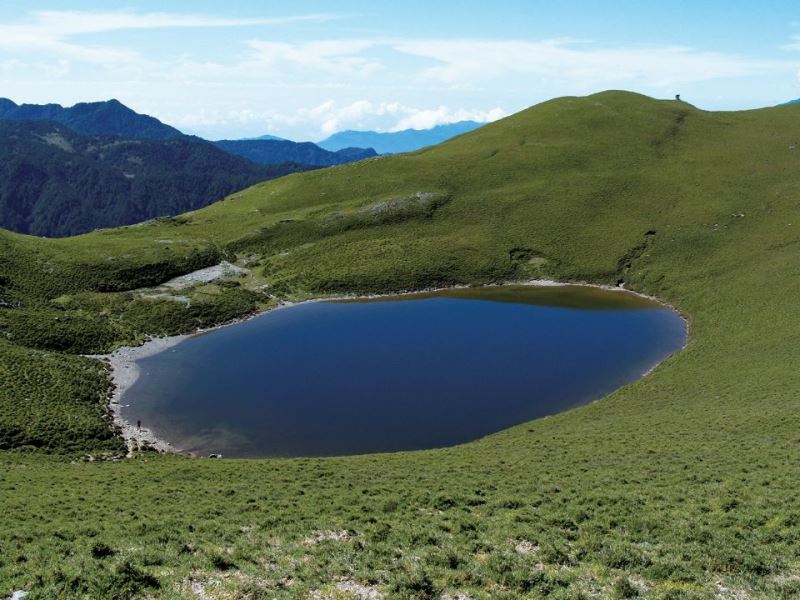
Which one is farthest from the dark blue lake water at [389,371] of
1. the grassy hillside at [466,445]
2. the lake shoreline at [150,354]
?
the grassy hillside at [466,445]

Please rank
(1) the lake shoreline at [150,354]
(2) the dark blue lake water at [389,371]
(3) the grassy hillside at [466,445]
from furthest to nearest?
1. (2) the dark blue lake water at [389,371]
2. (1) the lake shoreline at [150,354]
3. (3) the grassy hillside at [466,445]

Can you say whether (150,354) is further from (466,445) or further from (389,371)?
(466,445)

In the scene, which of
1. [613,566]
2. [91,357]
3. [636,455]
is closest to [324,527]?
[613,566]

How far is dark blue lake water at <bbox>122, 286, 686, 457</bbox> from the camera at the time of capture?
4509 cm

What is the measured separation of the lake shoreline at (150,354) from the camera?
4428 cm

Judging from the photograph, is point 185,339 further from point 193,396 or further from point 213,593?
point 213,593

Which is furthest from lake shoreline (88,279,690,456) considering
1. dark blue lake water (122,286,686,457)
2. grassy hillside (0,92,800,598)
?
grassy hillside (0,92,800,598)

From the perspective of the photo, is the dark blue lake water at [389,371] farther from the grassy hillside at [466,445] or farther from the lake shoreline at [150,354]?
the grassy hillside at [466,445]

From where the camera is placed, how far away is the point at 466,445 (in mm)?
40438

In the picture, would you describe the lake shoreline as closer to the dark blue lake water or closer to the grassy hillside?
the dark blue lake water

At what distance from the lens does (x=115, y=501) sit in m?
28.6

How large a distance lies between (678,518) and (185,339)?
57870 millimetres

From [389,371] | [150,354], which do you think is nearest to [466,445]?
[389,371]

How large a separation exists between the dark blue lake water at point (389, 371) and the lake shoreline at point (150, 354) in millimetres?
974
